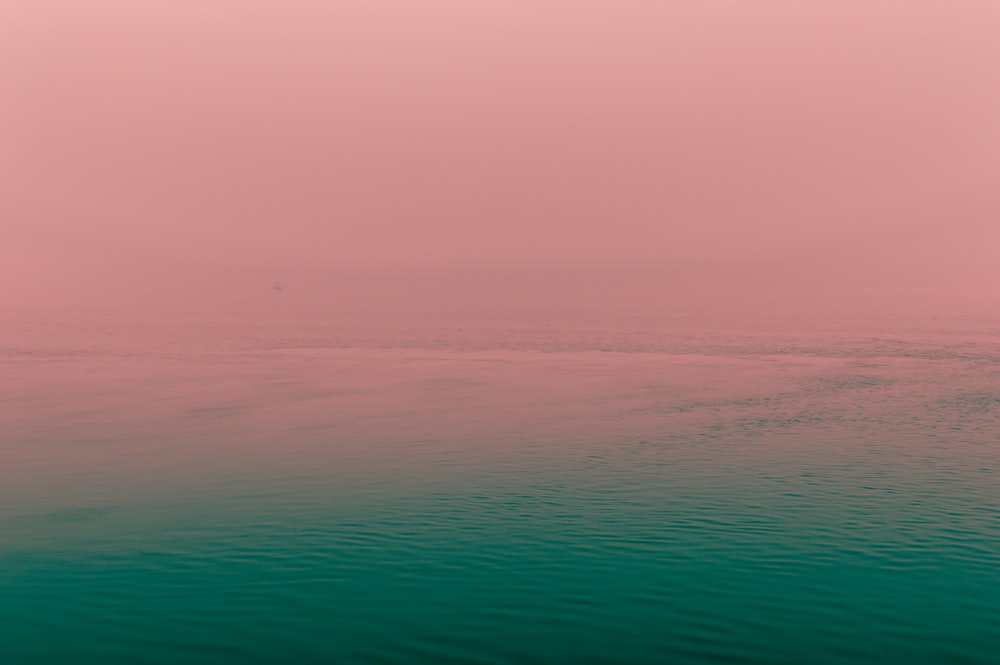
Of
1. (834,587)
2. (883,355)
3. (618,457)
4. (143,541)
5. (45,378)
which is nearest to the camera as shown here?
(834,587)

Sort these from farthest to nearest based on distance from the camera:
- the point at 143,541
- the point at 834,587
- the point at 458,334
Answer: the point at 458,334
the point at 143,541
the point at 834,587

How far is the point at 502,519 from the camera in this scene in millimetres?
38062

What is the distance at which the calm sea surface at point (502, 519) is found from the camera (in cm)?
2655

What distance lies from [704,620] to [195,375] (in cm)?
6846

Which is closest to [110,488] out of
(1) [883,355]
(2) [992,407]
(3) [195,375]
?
(3) [195,375]

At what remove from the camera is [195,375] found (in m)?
88.3

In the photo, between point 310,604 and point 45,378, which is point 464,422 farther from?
point 45,378

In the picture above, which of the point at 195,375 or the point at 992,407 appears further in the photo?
the point at 195,375

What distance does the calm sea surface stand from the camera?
26.5 meters

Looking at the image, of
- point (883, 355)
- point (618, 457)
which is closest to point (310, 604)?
point (618, 457)

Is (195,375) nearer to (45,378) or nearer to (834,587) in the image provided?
(45,378)

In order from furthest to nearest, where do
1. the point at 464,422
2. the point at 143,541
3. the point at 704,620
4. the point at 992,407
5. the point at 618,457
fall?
the point at 992,407, the point at 464,422, the point at 618,457, the point at 143,541, the point at 704,620

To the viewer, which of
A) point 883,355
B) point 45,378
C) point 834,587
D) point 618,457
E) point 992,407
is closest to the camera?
point 834,587

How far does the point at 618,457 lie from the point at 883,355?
60.6 m
